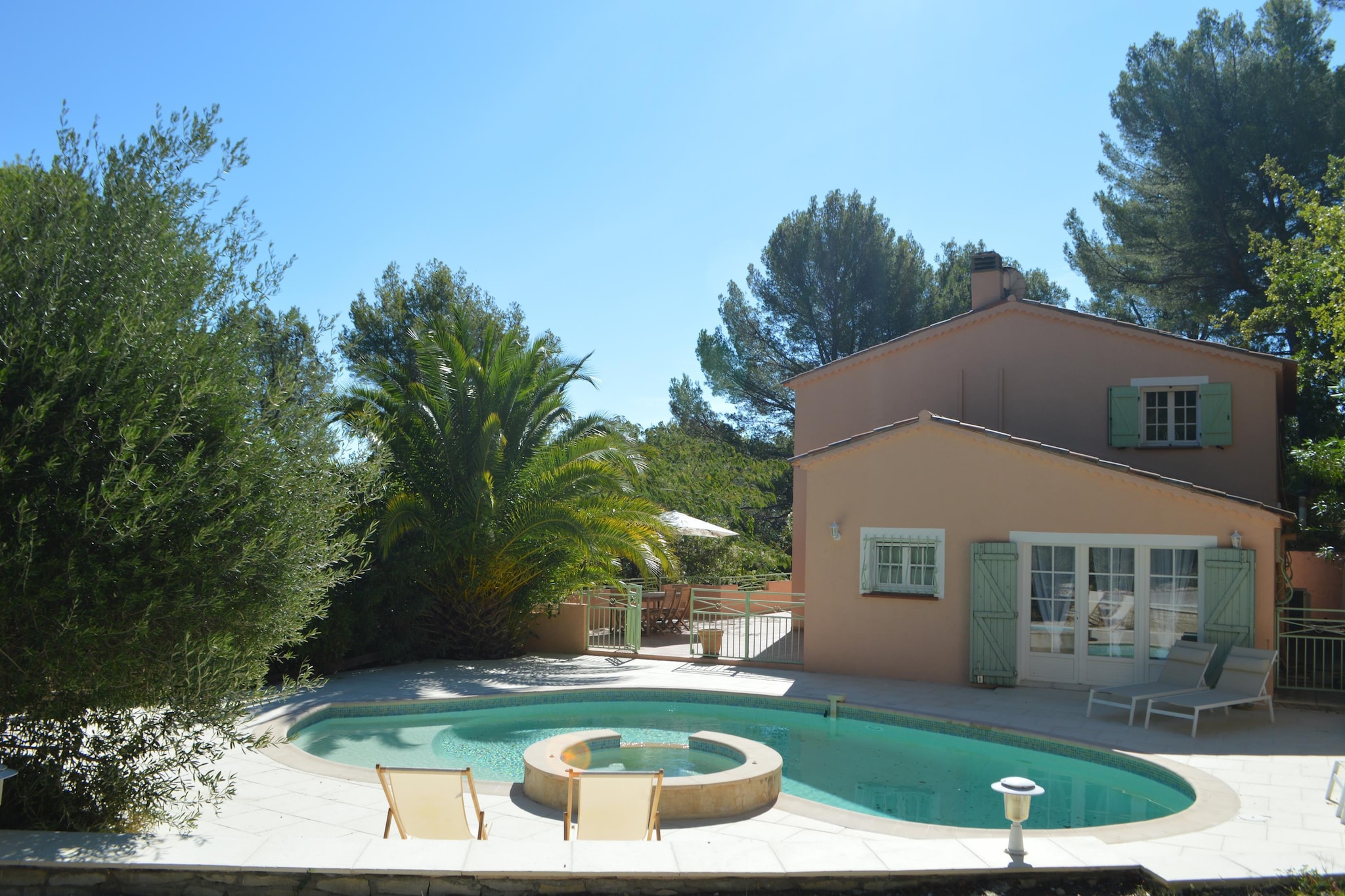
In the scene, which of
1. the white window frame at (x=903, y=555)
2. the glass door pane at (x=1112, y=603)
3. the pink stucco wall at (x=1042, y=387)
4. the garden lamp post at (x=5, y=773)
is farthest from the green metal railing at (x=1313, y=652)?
the garden lamp post at (x=5, y=773)

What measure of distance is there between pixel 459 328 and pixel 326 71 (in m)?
4.82

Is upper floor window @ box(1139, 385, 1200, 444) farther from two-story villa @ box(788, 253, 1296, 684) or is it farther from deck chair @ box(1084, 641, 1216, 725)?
deck chair @ box(1084, 641, 1216, 725)

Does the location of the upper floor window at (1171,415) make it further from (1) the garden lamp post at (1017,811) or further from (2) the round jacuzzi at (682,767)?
(1) the garden lamp post at (1017,811)

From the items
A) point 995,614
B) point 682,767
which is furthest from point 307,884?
point 995,614

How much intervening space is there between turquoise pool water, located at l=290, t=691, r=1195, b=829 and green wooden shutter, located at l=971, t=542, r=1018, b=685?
2697mm

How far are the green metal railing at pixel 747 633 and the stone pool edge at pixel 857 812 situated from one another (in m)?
2.92

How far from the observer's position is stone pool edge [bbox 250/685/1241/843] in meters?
7.63

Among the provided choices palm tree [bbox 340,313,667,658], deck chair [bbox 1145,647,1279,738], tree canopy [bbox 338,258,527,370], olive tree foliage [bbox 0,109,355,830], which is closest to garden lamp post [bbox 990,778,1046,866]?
olive tree foliage [bbox 0,109,355,830]

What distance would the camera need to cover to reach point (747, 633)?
1647 cm

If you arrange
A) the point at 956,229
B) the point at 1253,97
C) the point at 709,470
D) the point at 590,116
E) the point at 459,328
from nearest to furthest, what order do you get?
the point at 459,328, the point at 590,116, the point at 1253,97, the point at 709,470, the point at 956,229

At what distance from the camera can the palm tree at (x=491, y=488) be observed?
51.8 ft

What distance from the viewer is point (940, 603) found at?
14414mm

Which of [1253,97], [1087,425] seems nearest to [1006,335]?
[1087,425]

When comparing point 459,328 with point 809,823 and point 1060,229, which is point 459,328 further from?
point 1060,229
